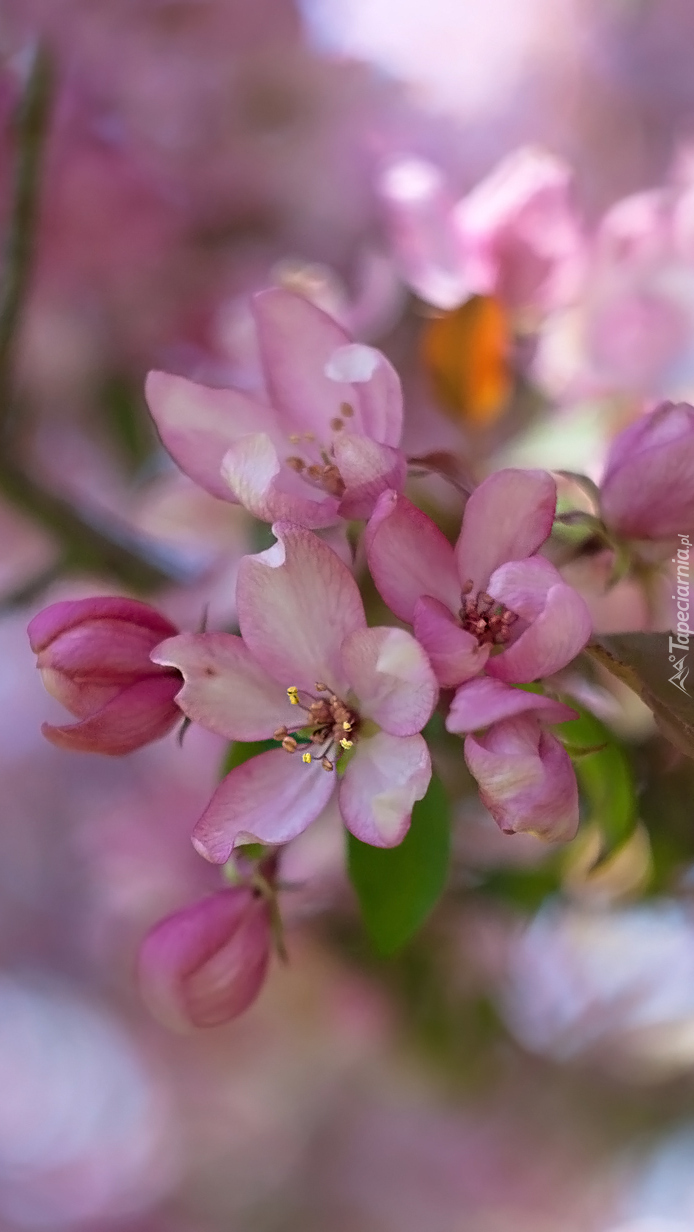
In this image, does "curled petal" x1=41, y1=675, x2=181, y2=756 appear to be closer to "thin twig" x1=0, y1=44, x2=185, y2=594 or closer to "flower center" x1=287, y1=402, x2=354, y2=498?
"flower center" x1=287, y1=402, x2=354, y2=498

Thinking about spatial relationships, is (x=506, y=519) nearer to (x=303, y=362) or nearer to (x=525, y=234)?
(x=303, y=362)

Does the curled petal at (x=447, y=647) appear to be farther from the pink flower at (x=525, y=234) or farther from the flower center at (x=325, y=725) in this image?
the pink flower at (x=525, y=234)

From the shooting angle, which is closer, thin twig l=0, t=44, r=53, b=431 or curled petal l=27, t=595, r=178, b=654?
curled petal l=27, t=595, r=178, b=654

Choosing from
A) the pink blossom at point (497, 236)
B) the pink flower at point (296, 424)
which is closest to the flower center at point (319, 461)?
the pink flower at point (296, 424)

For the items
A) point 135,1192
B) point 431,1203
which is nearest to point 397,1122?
point 431,1203

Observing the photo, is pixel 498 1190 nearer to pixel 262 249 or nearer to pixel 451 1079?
pixel 451 1079

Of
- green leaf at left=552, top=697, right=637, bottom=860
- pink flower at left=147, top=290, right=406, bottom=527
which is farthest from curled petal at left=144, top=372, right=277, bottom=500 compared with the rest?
green leaf at left=552, top=697, right=637, bottom=860

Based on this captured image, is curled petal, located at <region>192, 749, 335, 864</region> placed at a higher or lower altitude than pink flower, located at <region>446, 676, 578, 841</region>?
lower
